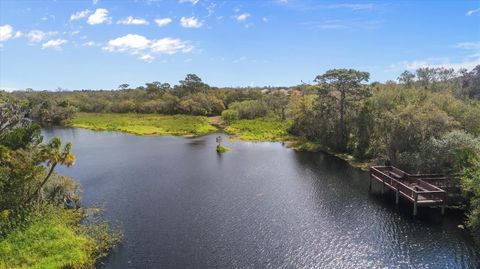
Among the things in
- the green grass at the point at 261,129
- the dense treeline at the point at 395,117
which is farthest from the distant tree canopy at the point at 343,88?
the green grass at the point at 261,129

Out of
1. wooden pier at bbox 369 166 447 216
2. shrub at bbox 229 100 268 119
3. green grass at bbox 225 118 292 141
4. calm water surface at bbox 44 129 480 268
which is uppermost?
shrub at bbox 229 100 268 119

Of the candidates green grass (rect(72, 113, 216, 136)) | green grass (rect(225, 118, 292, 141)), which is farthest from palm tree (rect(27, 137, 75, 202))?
green grass (rect(72, 113, 216, 136))

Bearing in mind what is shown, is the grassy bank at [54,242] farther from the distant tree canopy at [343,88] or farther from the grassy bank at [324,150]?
the distant tree canopy at [343,88]

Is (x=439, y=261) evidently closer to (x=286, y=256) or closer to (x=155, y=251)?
(x=286, y=256)

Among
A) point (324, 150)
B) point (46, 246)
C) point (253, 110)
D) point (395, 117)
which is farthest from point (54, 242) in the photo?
point (253, 110)

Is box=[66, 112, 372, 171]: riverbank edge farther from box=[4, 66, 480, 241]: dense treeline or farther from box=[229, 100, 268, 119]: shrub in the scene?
box=[229, 100, 268, 119]: shrub

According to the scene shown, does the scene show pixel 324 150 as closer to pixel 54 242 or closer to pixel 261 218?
pixel 261 218

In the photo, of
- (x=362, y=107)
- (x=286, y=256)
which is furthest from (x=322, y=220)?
(x=362, y=107)
